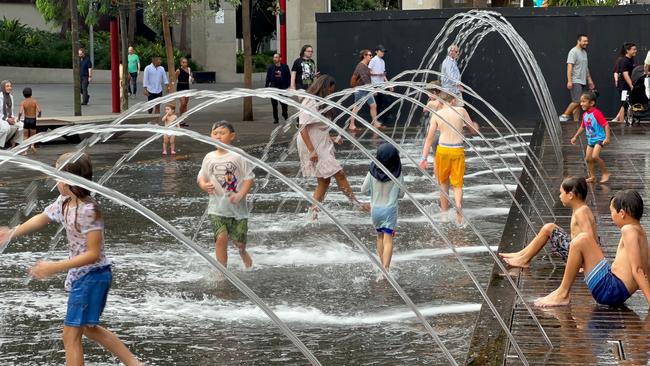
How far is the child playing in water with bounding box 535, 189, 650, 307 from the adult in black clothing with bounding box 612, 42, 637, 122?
16.5m

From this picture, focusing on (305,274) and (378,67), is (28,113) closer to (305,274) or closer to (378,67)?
(378,67)

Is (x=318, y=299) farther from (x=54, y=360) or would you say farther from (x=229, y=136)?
(x=54, y=360)

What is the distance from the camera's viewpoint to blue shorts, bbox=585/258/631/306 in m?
7.89

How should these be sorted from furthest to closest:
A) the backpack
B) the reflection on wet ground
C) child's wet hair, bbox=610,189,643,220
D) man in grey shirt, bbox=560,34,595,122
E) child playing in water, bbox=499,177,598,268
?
1. the backpack
2. man in grey shirt, bbox=560,34,595,122
3. child playing in water, bbox=499,177,598,268
4. child's wet hair, bbox=610,189,643,220
5. the reflection on wet ground

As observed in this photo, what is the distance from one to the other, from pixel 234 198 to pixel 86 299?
10.8ft

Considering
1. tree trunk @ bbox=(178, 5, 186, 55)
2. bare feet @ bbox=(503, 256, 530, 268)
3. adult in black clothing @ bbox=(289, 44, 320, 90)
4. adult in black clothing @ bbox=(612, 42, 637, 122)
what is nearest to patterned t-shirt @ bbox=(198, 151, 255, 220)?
bare feet @ bbox=(503, 256, 530, 268)

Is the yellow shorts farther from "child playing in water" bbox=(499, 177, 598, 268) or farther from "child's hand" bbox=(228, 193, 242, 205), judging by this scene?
"child's hand" bbox=(228, 193, 242, 205)

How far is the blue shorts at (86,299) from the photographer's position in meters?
6.45

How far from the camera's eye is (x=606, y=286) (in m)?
7.91

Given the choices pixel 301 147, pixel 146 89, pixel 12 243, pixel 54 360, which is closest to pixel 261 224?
pixel 301 147

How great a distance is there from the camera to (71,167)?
6.37 meters

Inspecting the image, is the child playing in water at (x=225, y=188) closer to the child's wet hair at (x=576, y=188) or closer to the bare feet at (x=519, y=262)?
the bare feet at (x=519, y=262)

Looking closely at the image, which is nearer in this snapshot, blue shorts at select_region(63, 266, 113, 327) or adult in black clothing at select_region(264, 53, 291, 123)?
blue shorts at select_region(63, 266, 113, 327)

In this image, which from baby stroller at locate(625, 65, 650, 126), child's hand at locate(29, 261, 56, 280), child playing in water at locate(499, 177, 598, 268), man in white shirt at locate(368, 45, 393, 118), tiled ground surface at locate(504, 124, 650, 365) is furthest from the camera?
man in white shirt at locate(368, 45, 393, 118)
